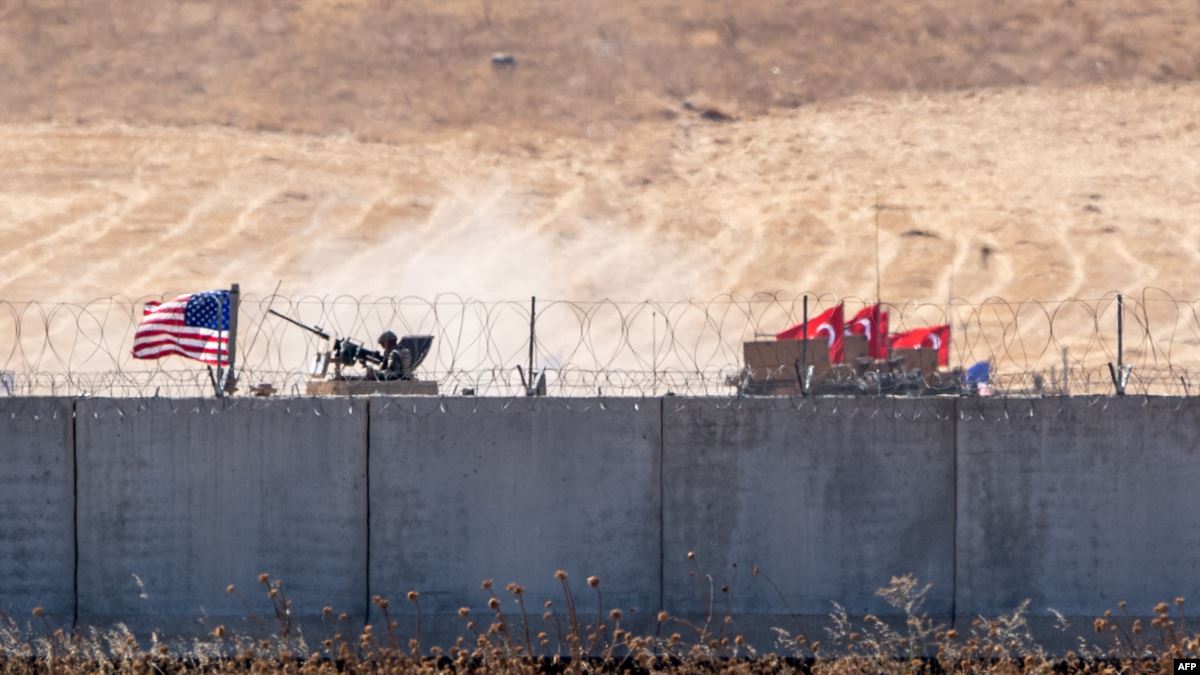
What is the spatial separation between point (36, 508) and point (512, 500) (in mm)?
3146

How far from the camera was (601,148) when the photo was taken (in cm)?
5028

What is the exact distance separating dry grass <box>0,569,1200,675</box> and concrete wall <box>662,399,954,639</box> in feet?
0.64

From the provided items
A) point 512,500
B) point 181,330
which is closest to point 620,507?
point 512,500

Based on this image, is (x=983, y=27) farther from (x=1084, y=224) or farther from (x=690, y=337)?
(x=690, y=337)

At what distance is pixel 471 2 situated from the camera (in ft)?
186

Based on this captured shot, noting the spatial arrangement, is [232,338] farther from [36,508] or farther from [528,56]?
[528,56]

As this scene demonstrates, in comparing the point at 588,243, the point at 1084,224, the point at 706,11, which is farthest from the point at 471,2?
the point at 1084,224

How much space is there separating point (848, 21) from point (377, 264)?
2202cm

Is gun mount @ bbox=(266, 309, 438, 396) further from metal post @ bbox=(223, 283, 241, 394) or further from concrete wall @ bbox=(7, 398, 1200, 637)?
concrete wall @ bbox=(7, 398, 1200, 637)

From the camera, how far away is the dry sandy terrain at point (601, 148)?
41.8 m

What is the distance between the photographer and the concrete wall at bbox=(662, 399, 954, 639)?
11477 mm

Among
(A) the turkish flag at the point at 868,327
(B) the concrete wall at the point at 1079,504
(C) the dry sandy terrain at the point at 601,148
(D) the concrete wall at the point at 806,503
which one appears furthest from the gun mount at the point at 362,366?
(C) the dry sandy terrain at the point at 601,148

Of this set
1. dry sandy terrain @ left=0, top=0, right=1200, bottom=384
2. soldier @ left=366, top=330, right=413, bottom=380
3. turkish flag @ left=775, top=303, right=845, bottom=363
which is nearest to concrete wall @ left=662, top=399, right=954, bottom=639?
soldier @ left=366, top=330, right=413, bottom=380

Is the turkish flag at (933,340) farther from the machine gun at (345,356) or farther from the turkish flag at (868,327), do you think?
the machine gun at (345,356)
